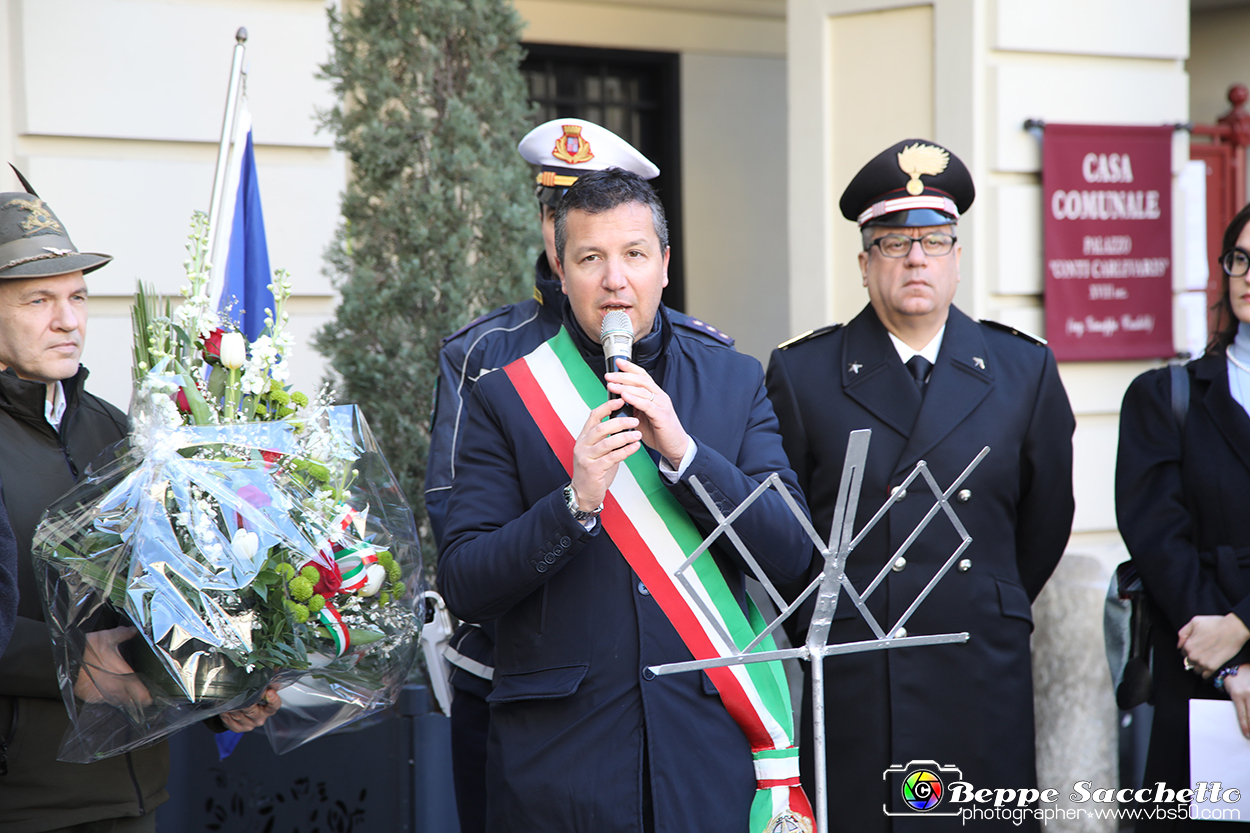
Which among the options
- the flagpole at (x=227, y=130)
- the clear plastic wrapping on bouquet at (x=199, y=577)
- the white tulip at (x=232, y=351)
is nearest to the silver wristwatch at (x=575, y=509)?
the clear plastic wrapping on bouquet at (x=199, y=577)

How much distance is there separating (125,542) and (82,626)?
0.66ft

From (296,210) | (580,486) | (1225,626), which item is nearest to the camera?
(580,486)

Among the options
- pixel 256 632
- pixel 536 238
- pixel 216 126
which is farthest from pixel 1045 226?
pixel 256 632

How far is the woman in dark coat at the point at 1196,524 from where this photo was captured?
10.1ft

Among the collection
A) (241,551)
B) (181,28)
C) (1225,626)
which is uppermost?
(181,28)

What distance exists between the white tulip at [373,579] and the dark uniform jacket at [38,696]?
2.08ft

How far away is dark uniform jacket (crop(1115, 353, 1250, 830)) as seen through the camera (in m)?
3.12

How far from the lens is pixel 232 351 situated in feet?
8.14

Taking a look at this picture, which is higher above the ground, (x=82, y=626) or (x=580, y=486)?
(x=580, y=486)

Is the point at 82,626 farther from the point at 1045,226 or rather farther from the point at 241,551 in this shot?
the point at 1045,226

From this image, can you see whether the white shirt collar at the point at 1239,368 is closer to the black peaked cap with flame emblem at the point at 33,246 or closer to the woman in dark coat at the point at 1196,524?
the woman in dark coat at the point at 1196,524

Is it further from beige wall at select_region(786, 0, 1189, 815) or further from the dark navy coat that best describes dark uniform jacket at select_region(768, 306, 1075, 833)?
beige wall at select_region(786, 0, 1189, 815)

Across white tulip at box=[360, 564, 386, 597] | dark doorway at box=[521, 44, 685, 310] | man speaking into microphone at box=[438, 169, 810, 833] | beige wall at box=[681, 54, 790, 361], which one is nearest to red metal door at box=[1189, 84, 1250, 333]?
beige wall at box=[681, 54, 790, 361]

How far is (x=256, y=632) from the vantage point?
2.35 metres
